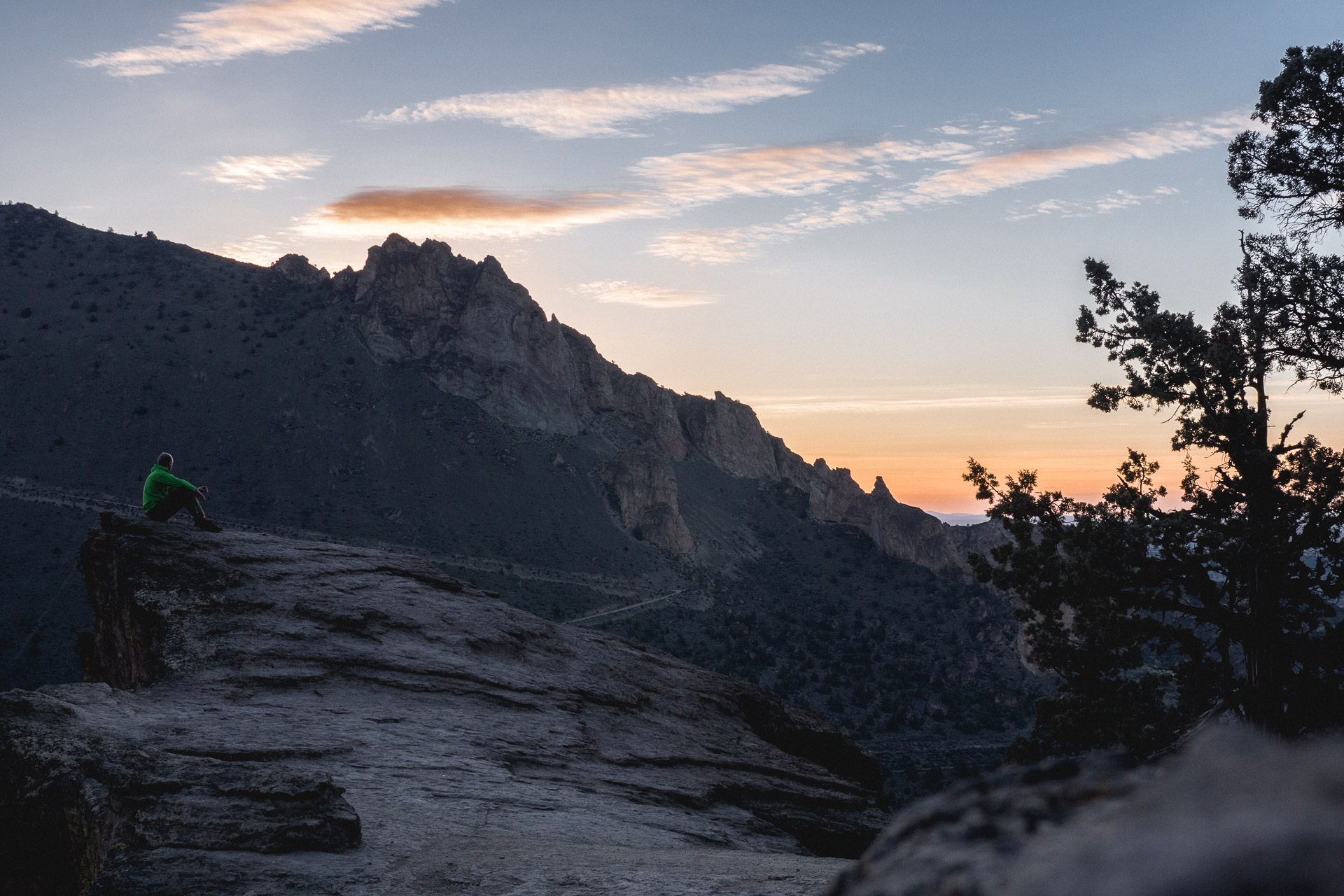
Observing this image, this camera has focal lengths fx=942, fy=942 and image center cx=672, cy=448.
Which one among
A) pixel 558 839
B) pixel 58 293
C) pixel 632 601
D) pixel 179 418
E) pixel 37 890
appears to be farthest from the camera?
pixel 58 293

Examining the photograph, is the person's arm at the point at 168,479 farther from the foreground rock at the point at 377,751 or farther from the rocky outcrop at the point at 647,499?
the rocky outcrop at the point at 647,499

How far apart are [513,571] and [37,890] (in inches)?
2323

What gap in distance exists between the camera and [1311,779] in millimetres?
1430

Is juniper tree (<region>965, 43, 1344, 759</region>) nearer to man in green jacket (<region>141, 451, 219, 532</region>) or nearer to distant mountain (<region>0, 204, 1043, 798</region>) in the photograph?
man in green jacket (<region>141, 451, 219, 532</region>)

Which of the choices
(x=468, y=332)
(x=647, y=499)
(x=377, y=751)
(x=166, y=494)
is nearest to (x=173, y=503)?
(x=166, y=494)

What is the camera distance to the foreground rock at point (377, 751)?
7.61 m

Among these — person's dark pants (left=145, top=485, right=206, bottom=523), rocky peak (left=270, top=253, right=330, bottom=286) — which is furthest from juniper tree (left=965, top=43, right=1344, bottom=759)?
rocky peak (left=270, top=253, right=330, bottom=286)

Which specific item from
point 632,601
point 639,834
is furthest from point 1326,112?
point 632,601

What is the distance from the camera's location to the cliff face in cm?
8575

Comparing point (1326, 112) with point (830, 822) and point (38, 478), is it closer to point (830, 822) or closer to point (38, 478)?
point (830, 822)

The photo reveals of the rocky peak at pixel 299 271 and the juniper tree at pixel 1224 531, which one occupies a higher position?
the rocky peak at pixel 299 271

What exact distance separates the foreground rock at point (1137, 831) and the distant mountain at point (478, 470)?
43112mm

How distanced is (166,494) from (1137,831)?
16.6 meters

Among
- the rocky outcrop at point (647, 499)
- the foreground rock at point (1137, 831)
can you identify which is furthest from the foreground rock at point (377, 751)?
the rocky outcrop at point (647, 499)
